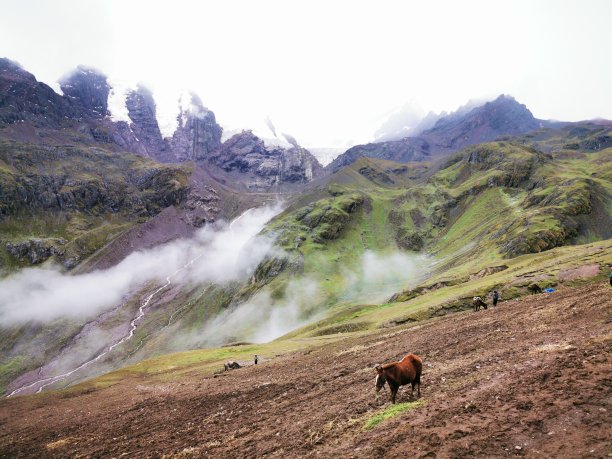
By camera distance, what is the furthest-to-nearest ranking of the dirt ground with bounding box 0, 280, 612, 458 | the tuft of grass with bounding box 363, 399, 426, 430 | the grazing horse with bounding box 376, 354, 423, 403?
the grazing horse with bounding box 376, 354, 423, 403 → the tuft of grass with bounding box 363, 399, 426, 430 → the dirt ground with bounding box 0, 280, 612, 458

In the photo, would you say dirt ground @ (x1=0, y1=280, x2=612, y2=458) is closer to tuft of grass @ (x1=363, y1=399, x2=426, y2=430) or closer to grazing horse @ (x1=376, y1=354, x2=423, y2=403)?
tuft of grass @ (x1=363, y1=399, x2=426, y2=430)

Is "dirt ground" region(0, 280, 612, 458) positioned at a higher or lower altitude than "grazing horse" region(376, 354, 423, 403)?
lower

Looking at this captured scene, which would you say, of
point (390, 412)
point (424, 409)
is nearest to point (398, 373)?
point (390, 412)

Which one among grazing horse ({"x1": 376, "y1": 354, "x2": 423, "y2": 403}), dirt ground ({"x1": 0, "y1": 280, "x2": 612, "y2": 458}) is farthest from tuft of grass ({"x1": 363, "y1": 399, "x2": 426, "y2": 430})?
grazing horse ({"x1": 376, "y1": 354, "x2": 423, "y2": 403})

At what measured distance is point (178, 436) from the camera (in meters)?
25.4

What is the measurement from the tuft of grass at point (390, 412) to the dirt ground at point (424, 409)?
415 mm

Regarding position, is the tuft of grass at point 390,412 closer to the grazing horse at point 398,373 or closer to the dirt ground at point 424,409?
the dirt ground at point 424,409

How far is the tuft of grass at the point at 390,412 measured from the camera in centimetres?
1823

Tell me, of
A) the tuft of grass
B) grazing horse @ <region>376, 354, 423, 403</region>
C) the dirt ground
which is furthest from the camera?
grazing horse @ <region>376, 354, 423, 403</region>

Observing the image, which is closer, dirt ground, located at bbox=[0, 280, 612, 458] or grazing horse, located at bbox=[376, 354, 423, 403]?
dirt ground, located at bbox=[0, 280, 612, 458]

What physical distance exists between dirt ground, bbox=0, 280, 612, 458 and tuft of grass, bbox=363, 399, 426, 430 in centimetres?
41

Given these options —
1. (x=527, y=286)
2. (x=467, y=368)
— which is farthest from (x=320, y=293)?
(x=467, y=368)

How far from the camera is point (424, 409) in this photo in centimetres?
1825

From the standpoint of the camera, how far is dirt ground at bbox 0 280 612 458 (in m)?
14.5
